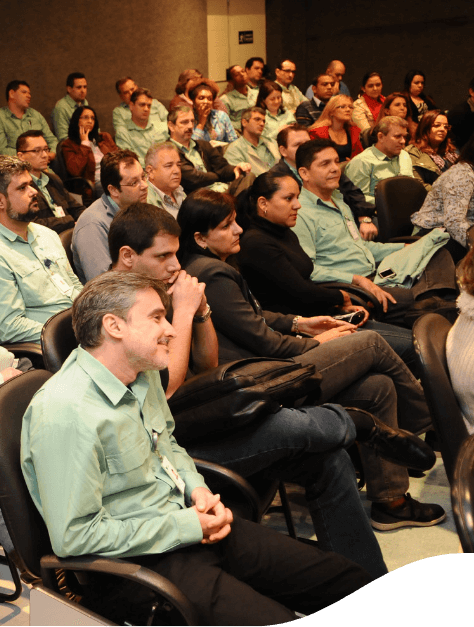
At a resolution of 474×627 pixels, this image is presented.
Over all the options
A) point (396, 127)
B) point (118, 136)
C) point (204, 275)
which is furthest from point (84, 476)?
point (118, 136)

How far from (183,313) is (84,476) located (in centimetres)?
85

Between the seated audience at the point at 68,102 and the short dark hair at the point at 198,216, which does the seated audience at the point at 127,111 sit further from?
the short dark hair at the point at 198,216

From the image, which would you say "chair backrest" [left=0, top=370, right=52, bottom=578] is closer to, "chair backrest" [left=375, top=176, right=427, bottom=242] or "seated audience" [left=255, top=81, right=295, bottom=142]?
"chair backrest" [left=375, top=176, right=427, bottom=242]

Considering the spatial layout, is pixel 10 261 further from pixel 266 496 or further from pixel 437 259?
pixel 437 259

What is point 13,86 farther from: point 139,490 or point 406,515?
point 139,490

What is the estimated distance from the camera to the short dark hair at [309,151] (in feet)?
11.6

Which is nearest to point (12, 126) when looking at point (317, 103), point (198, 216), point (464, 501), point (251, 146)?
point (251, 146)

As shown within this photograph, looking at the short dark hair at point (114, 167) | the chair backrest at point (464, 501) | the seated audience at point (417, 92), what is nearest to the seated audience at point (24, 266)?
the short dark hair at point (114, 167)

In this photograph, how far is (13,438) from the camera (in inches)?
57.4

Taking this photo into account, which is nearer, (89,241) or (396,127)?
(89,241)

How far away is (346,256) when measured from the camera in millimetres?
3531

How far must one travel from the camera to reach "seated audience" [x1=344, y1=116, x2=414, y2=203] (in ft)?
15.4

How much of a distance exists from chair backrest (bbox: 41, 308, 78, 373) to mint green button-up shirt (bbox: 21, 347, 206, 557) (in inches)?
17.2

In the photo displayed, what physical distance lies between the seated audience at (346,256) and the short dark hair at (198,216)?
3.21ft
